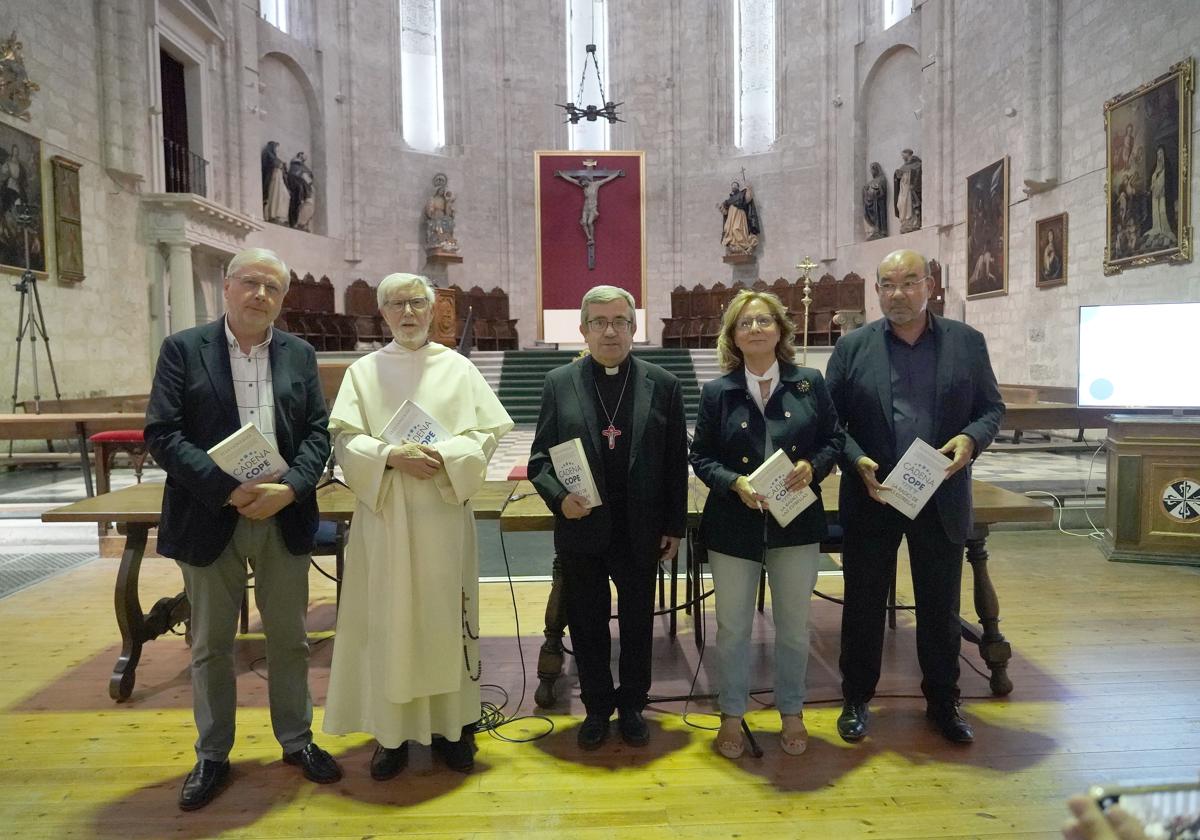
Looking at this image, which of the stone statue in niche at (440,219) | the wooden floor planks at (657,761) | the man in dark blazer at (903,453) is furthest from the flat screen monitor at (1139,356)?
the stone statue in niche at (440,219)

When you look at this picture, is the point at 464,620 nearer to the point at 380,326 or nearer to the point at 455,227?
the point at 380,326

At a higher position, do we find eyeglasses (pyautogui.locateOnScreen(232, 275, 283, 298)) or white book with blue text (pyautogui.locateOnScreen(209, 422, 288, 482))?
eyeglasses (pyautogui.locateOnScreen(232, 275, 283, 298))

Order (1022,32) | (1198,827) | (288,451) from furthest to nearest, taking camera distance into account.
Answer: (1022,32) → (288,451) → (1198,827)

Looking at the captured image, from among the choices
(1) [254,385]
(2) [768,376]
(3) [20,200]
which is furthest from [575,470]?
(3) [20,200]

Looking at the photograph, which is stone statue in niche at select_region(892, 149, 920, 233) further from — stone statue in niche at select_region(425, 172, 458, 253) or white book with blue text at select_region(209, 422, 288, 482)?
white book with blue text at select_region(209, 422, 288, 482)

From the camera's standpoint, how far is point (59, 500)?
6.92 m

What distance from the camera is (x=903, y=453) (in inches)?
108

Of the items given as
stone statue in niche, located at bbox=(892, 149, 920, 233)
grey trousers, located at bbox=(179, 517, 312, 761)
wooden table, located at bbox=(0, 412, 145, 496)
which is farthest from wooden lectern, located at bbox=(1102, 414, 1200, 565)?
stone statue in niche, located at bbox=(892, 149, 920, 233)

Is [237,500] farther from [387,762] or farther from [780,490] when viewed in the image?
[780,490]

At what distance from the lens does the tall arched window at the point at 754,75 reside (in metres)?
18.5

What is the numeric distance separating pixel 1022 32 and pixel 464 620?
12.6 metres

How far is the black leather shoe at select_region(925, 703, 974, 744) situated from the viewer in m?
2.77

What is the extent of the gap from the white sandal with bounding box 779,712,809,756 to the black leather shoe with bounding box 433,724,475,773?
109 cm

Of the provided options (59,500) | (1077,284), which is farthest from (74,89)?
(1077,284)
